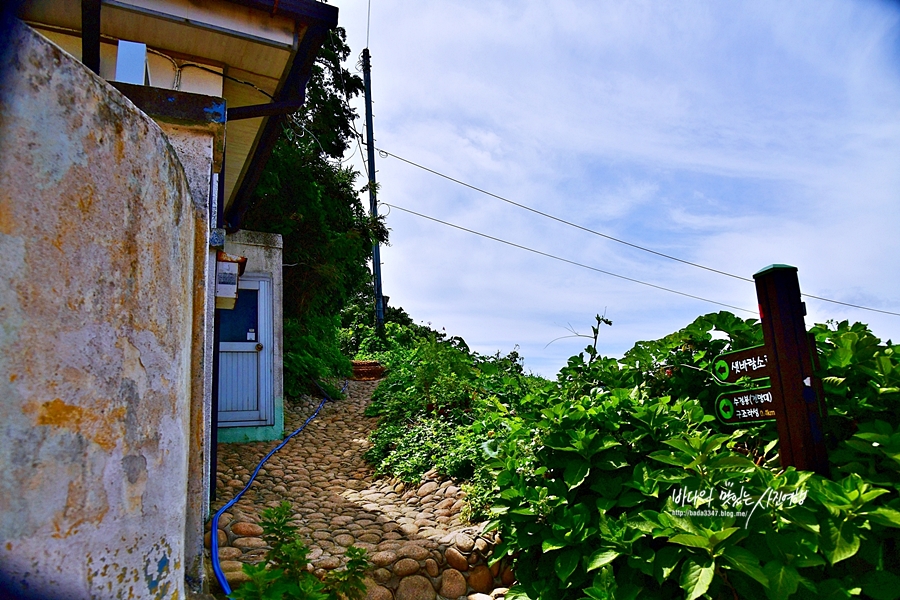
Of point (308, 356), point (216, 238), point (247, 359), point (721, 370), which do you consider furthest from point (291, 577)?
point (308, 356)

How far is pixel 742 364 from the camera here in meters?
2.63

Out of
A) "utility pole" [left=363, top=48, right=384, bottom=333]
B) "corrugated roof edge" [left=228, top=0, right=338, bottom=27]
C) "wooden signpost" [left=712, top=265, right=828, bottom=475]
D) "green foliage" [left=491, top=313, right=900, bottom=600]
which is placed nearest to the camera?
"green foliage" [left=491, top=313, right=900, bottom=600]

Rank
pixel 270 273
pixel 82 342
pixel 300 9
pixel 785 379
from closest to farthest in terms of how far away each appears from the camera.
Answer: pixel 82 342, pixel 785 379, pixel 300 9, pixel 270 273

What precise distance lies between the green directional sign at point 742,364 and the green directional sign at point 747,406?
8 centimetres

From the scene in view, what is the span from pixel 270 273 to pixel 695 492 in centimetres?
599

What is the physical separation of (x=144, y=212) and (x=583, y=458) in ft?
6.97

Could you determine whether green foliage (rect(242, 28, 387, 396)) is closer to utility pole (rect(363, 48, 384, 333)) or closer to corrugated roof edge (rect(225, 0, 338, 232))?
utility pole (rect(363, 48, 384, 333))

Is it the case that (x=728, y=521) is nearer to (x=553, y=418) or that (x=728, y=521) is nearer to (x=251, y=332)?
(x=553, y=418)

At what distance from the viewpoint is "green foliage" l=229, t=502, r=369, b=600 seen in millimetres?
2260

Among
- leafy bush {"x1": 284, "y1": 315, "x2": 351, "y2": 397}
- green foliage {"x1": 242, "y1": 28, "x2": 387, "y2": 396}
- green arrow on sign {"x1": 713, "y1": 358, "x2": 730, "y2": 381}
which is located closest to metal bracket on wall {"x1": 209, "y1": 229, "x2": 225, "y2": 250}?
green arrow on sign {"x1": 713, "y1": 358, "x2": 730, "y2": 381}

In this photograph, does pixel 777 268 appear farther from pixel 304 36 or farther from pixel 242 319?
pixel 242 319

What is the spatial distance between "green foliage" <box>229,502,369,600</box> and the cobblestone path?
19cm

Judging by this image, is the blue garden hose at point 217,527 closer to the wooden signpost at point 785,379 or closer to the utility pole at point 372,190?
the wooden signpost at point 785,379

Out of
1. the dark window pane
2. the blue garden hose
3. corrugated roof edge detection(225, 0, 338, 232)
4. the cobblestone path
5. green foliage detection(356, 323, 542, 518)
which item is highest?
corrugated roof edge detection(225, 0, 338, 232)
